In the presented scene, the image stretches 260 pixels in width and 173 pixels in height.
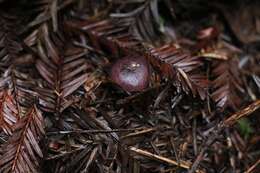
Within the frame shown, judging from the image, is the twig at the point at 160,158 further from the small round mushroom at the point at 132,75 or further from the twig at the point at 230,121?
the small round mushroom at the point at 132,75

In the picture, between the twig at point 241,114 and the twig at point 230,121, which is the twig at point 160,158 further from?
the twig at point 241,114

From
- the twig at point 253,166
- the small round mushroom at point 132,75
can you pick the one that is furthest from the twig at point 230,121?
the small round mushroom at point 132,75

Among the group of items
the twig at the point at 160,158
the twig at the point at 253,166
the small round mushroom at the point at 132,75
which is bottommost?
the twig at the point at 253,166

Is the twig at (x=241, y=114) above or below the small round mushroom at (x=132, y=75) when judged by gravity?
below

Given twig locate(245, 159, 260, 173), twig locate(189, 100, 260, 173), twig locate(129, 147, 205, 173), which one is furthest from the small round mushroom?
twig locate(245, 159, 260, 173)

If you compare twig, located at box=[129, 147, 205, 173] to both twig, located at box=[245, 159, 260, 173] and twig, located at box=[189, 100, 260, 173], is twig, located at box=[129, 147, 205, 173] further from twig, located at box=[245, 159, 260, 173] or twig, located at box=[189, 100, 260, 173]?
twig, located at box=[245, 159, 260, 173]

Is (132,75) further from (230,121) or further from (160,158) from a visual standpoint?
(230,121)

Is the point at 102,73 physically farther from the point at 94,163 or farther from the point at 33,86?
the point at 94,163

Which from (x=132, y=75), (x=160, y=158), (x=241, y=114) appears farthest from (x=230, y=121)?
(x=132, y=75)
